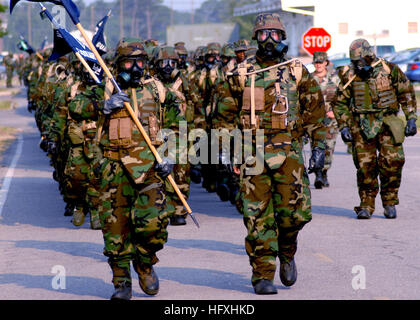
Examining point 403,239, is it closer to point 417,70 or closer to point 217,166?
point 217,166

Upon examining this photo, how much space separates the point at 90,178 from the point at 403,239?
3423 millimetres

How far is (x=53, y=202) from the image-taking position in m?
14.4

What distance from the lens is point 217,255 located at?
9.84 metres

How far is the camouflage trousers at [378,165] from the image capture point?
12031 millimetres

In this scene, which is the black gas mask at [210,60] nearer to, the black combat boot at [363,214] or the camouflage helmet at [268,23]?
the black combat boot at [363,214]

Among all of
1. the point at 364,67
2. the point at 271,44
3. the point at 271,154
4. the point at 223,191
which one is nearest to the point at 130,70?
the point at 271,44

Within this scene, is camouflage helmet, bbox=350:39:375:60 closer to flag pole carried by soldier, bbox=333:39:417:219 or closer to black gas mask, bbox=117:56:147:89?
flag pole carried by soldier, bbox=333:39:417:219

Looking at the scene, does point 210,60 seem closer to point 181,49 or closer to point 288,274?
point 181,49

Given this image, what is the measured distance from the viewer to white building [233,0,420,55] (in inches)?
2516

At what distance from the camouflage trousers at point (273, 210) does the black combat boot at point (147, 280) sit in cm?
74

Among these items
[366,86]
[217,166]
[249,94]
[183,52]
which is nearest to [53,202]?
[217,166]

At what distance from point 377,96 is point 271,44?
13.3 ft

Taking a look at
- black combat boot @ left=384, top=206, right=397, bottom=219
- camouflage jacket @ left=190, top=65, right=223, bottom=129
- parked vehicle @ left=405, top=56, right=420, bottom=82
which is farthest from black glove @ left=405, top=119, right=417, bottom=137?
parked vehicle @ left=405, top=56, right=420, bottom=82

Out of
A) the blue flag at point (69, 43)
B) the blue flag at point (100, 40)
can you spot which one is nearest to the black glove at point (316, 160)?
the blue flag at point (69, 43)
